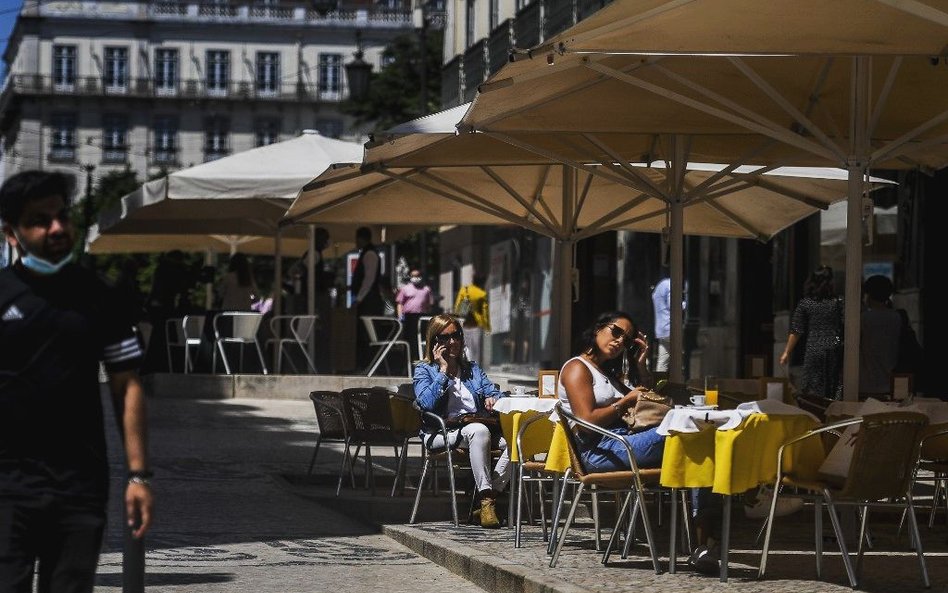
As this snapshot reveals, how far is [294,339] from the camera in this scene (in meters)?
25.3

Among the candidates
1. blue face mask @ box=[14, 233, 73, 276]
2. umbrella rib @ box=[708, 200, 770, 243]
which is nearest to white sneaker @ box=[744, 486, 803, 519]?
umbrella rib @ box=[708, 200, 770, 243]

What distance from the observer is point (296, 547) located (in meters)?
→ 11.6

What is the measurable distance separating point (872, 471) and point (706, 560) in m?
1.00

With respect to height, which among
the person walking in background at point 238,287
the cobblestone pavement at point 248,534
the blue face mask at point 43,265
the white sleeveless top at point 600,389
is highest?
the person walking in background at point 238,287

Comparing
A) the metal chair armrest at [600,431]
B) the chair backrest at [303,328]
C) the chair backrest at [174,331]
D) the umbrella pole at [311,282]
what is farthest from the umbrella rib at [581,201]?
the chair backrest at [174,331]

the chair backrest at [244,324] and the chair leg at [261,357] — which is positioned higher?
the chair backrest at [244,324]

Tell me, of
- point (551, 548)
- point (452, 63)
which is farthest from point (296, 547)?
point (452, 63)

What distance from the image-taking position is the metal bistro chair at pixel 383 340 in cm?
2388

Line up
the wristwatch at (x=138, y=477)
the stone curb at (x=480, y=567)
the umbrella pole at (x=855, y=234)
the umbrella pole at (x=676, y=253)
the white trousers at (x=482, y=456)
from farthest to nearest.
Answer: the umbrella pole at (x=676, y=253) < the white trousers at (x=482, y=456) < the umbrella pole at (x=855, y=234) < the stone curb at (x=480, y=567) < the wristwatch at (x=138, y=477)

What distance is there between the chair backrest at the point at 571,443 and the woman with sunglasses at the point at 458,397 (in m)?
2.29

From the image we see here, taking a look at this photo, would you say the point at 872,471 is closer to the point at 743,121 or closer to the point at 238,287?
the point at 743,121

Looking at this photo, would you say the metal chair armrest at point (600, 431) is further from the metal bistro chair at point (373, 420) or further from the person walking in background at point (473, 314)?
the person walking in background at point (473, 314)

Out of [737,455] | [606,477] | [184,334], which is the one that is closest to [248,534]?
[606,477]

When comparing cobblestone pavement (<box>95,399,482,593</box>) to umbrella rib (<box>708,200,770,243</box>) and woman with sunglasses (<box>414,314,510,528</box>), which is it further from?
umbrella rib (<box>708,200,770,243</box>)
